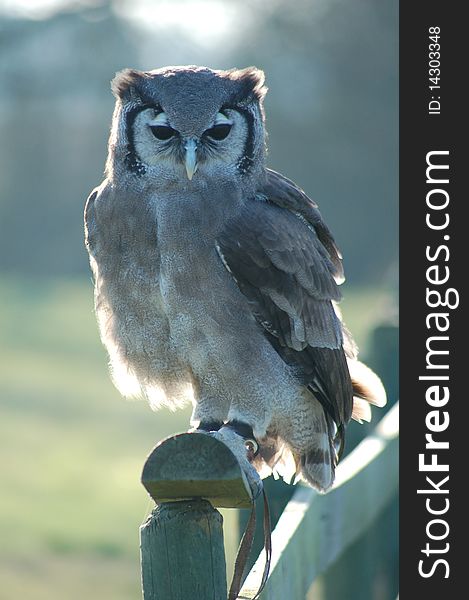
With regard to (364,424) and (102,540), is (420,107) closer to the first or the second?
(364,424)

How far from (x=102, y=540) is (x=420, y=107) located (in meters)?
4.41

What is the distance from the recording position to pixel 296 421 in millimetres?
3930

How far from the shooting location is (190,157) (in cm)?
350

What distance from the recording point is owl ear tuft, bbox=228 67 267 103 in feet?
12.3

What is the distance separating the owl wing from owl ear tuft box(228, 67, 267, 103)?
0.31m

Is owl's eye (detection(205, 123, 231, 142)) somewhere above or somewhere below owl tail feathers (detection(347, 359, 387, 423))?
above

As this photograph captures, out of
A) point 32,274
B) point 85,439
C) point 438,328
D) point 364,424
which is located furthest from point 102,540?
point 32,274

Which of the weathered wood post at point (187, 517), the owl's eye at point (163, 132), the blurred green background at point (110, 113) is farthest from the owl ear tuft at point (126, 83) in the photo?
the blurred green background at point (110, 113)

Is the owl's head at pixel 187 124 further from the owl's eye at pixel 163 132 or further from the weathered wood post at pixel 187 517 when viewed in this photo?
the weathered wood post at pixel 187 517

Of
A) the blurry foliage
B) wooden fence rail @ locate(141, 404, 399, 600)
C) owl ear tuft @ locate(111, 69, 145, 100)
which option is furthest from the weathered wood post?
the blurry foliage

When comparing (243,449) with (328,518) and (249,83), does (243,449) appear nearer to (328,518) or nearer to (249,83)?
(328,518)

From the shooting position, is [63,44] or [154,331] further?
[63,44]

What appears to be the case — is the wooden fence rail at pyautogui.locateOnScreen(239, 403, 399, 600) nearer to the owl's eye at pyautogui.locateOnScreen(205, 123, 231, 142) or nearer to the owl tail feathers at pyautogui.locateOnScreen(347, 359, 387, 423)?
the owl tail feathers at pyautogui.locateOnScreen(347, 359, 387, 423)

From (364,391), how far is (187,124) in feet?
3.95
